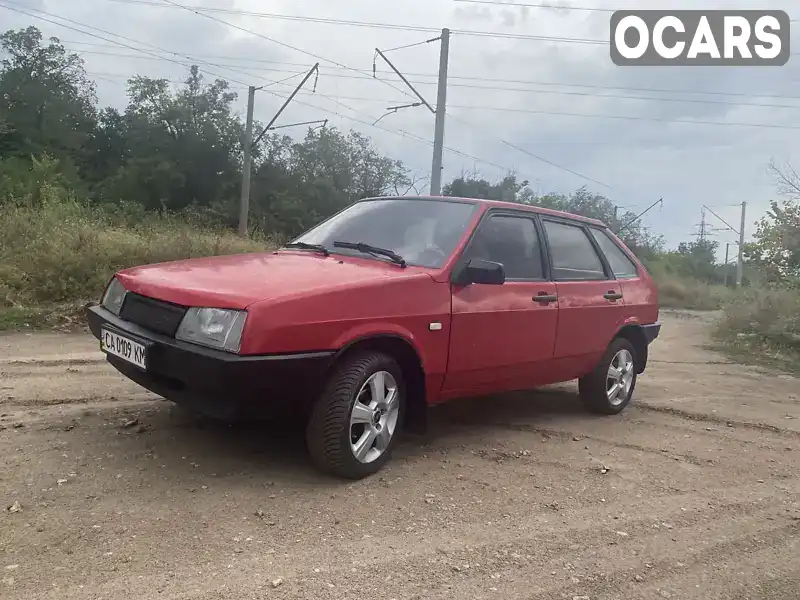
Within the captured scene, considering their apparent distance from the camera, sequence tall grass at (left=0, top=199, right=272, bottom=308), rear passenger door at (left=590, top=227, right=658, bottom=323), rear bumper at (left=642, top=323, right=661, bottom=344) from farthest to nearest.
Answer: tall grass at (left=0, top=199, right=272, bottom=308) → rear bumper at (left=642, top=323, right=661, bottom=344) → rear passenger door at (left=590, top=227, right=658, bottom=323)

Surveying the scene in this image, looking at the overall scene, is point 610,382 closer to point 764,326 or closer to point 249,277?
point 249,277

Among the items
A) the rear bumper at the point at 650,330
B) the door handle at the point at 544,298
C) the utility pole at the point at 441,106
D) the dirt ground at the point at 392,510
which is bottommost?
the dirt ground at the point at 392,510

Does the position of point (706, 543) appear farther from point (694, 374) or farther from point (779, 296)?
point (779, 296)

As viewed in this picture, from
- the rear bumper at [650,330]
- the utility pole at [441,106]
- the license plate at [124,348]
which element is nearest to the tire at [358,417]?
the license plate at [124,348]

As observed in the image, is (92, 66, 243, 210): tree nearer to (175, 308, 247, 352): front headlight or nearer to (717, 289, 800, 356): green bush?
(717, 289, 800, 356): green bush

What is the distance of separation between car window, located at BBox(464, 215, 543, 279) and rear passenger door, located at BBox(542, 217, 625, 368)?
19cm

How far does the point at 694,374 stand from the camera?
8391 millimetres

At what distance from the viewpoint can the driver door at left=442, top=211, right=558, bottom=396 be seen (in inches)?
160

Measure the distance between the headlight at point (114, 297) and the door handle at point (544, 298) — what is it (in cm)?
257

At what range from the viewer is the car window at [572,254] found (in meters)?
4.96

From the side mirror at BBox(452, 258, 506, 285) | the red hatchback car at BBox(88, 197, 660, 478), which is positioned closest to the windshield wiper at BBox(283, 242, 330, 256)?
the red hatchback car at BBox(88, 197, 660, 478)

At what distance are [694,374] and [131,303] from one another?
7.04 metres

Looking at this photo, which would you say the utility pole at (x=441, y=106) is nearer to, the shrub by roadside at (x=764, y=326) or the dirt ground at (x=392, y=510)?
the shrub by roadside at (x=764, y=326)

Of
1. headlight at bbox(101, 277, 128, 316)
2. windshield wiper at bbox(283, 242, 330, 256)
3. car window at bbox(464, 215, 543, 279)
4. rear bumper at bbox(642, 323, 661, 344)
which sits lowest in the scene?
rear bumper at bbox(642, 323, 661, 344)
